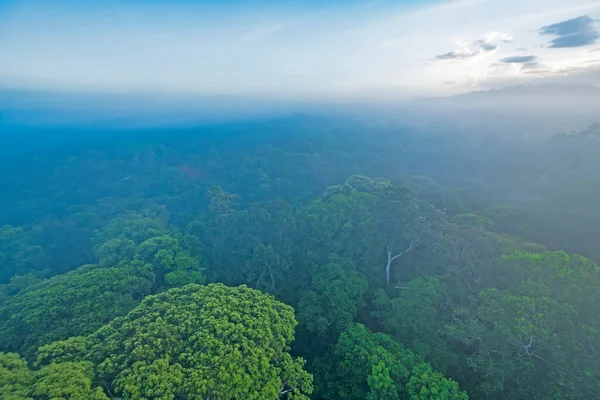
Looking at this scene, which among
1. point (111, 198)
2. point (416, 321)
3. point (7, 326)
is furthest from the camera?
point (111, 198)

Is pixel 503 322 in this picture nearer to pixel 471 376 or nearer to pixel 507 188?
pixel 471 376

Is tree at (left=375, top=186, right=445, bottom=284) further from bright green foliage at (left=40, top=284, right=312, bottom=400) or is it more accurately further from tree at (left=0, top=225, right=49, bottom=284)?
tree at (left=0, top=225, right=49, bottom=284)

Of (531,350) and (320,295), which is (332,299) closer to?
(320,295)

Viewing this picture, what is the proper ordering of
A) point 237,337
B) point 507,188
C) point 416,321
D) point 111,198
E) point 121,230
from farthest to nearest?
point 111,198 → point 507,188 → point 121,230 → point 416,321 → point 237,337

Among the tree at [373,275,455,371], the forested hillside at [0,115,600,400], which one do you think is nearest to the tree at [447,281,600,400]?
the forested hillside at [0,115,600,400]

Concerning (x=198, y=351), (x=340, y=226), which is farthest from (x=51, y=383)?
(x=340, y=226)

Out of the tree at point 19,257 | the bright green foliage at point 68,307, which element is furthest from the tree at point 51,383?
the tree at point 19,257

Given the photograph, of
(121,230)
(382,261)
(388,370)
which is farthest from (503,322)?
(121,230)
